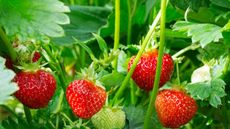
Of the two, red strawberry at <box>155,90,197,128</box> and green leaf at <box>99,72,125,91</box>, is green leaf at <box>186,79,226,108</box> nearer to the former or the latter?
red strawberry at <box>155,90,197,128</box>

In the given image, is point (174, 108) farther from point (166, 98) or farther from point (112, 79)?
point (112, 79)

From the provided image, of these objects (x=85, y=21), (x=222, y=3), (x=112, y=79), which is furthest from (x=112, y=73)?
(x=85, y=21)

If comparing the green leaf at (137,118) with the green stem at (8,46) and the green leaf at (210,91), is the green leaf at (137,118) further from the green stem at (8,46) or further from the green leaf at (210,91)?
the green stem at (8,46)

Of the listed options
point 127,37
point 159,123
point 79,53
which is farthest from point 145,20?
point 159,123

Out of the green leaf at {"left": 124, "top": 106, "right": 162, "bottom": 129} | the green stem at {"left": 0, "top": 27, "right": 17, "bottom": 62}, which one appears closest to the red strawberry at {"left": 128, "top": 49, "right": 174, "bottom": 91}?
the green leaf at {"left": 124, "top": 106, "right": 162, "bottom": 129}

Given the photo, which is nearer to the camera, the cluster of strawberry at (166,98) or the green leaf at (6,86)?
the green leaf at (6,86)

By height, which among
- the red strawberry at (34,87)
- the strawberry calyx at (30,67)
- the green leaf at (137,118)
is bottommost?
the green leaf at (137,118)

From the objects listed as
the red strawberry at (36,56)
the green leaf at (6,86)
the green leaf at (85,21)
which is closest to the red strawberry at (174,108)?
the red strawberry at (36,56)
